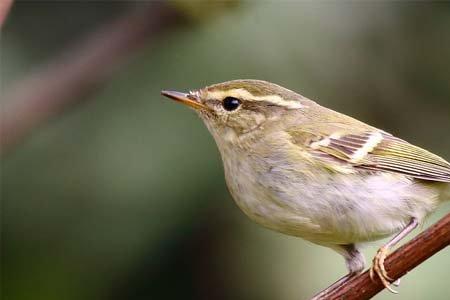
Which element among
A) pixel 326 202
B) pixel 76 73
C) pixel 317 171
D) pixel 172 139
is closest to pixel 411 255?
pixel 326 202

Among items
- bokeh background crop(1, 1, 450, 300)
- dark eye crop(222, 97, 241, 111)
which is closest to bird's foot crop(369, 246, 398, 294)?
dark eye crop(222, 97, 241, 111)

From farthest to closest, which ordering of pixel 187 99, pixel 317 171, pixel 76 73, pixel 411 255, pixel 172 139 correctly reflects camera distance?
pixel 172 139, pixel 76 73, pixel 187 99, pixel 317 171, pixel 411 255

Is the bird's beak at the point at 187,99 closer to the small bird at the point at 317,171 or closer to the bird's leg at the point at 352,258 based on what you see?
the small bird at the point at 317,171

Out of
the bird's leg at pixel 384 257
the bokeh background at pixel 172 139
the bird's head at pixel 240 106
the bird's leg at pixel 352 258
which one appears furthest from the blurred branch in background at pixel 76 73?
the bird's leg at pixel 384 257

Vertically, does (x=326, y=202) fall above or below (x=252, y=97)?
below

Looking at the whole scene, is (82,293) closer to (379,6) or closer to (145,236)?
(145,236)

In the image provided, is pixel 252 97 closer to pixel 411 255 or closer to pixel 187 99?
pixel 187 99
